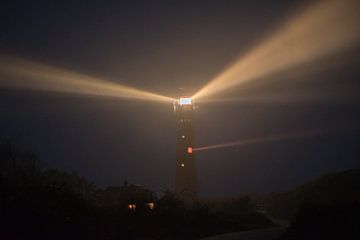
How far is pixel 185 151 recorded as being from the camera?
147 ft

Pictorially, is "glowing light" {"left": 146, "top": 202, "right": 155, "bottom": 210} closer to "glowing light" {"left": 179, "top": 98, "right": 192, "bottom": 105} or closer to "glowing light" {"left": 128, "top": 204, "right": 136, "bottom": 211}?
"glowing light" {"left": 128, "top": 204, "right": 136, "bottom": 211}

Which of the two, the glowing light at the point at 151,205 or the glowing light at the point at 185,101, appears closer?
the glowing light at the point at 151,205

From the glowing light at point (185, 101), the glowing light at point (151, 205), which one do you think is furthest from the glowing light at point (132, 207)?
the glowing light at point (185, 101)

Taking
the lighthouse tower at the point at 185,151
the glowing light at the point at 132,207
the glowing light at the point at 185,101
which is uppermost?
the glowing light at the point at 185,101

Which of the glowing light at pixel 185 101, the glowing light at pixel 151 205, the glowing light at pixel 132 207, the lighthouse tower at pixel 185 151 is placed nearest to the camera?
the glowing light at pixel 132 207

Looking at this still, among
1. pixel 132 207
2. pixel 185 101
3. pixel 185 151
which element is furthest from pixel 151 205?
pixel 185 101

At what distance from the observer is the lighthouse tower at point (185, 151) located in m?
44.1

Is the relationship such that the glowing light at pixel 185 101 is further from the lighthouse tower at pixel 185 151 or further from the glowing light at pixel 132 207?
the glowing light at pixel 132 207

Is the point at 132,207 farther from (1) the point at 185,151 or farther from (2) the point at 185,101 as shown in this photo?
(2) the point at 185,101

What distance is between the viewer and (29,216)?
19.4m

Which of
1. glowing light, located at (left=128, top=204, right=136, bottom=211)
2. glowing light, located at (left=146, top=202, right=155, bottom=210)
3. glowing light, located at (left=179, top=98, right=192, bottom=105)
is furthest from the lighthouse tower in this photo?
glowing light, located at (left=128, top=204, right=136, bottom=211)

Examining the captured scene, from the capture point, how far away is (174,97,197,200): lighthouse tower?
44.1m

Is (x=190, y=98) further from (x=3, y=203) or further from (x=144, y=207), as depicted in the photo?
(x=3, y=203)

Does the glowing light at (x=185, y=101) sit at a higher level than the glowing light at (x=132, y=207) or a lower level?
higher
